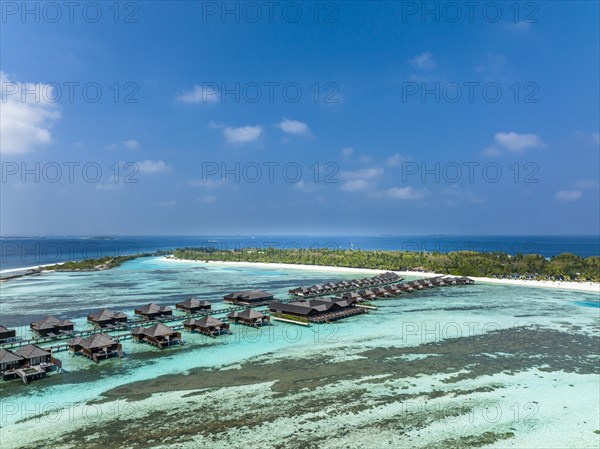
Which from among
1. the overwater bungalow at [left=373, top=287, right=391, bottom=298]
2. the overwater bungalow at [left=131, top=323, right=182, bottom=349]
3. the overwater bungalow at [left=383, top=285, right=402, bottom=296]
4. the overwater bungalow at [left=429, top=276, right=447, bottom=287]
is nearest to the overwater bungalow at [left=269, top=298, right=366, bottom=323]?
the overwater bungalow at [left=373, top=287, right=391, bottom=298]

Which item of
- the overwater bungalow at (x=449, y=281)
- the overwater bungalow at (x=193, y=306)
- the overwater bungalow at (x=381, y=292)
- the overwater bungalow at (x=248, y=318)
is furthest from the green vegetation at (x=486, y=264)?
the overwater bungalow at (x=193, y=306)

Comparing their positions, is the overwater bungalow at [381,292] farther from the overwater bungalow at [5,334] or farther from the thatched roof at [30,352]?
the overwater bungalow at [5,334]

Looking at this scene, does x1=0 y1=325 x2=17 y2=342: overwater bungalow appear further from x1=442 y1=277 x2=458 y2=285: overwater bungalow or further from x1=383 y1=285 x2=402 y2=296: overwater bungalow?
x1=442 y1=277 x2=458 y2=285: overwater bungalow

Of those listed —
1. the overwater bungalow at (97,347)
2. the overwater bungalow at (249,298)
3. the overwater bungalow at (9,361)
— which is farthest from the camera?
the overwater bungalow at (249,298)

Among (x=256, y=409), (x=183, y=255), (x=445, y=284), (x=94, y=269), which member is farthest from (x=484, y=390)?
(x=183, y=255)

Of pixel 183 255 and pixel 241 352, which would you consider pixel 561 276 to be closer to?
pixel 241 352

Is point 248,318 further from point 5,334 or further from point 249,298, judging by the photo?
point 5,334

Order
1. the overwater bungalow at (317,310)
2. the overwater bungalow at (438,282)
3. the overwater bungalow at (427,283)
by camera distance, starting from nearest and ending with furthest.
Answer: the overwater bungalow at (317,310), the overwater bungalow at (427,283), the overwater bungalow at (438,282)
